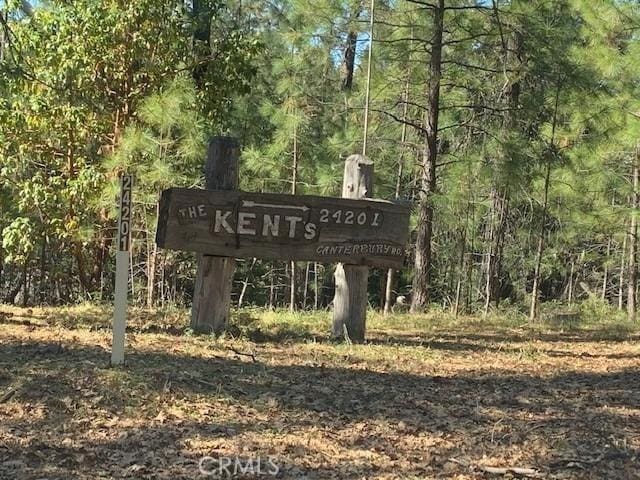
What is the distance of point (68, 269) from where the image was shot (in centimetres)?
1552

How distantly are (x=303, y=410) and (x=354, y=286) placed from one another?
9.44 feet

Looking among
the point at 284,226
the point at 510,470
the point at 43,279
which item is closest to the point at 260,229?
the point at 284,226

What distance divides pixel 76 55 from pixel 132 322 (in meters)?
4.75

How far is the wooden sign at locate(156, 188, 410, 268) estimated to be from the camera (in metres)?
7.21

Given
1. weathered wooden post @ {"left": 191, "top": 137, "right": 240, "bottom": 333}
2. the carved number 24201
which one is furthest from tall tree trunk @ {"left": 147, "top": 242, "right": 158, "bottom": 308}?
the carved number 24201

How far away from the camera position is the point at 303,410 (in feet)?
16.0

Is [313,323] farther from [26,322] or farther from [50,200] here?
[50,200]

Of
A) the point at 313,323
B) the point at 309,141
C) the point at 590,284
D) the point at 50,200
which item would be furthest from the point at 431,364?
the point at 590,284

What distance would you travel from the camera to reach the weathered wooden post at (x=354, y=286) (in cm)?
761

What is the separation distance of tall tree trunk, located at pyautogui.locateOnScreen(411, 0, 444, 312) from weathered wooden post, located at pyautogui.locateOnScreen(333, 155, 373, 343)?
13.4 ft

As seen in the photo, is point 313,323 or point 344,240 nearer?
point 344,240

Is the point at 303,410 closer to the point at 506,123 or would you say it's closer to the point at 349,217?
the point at 349,217

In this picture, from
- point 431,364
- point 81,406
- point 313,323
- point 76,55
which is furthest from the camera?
point 76,55

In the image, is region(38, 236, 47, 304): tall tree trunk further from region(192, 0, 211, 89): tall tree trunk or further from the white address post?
the white address post
